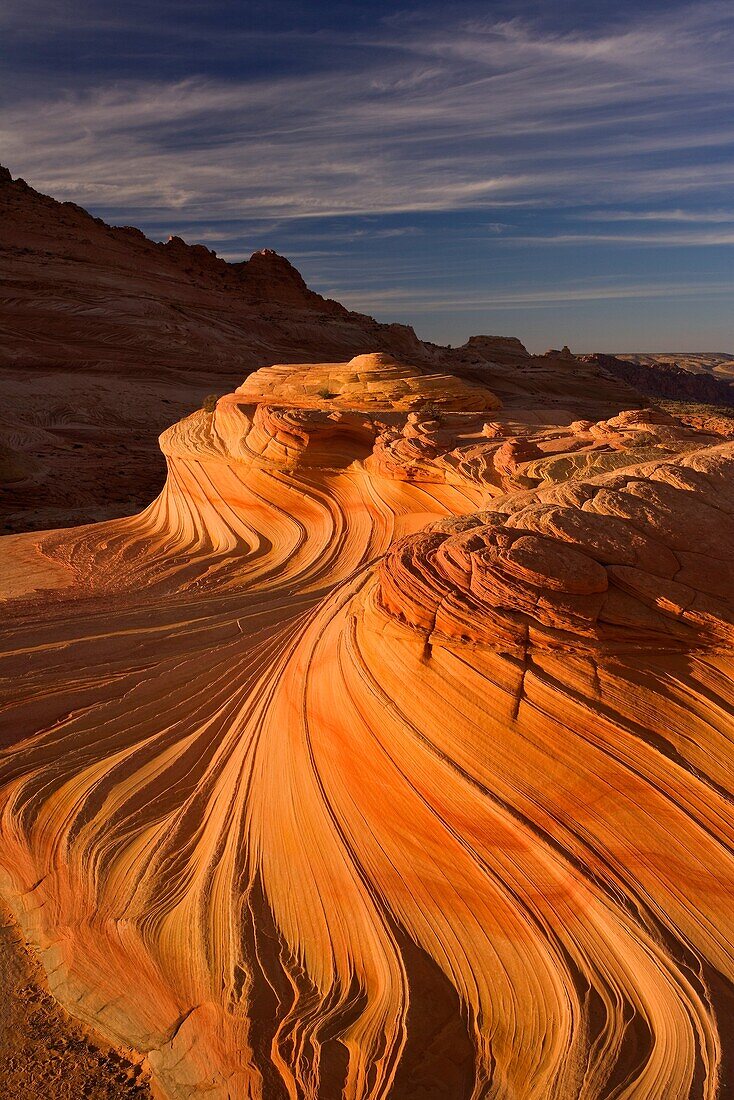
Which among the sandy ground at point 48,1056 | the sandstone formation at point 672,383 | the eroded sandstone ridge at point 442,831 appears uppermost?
the sandstone formation at point 672,383

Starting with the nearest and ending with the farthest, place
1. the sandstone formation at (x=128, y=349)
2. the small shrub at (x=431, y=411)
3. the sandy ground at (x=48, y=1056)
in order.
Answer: the sandy ground at (x=48, y=1056) < the small shrub at (x=431, y=411) < the sandstone formation at (x=128, y=349)

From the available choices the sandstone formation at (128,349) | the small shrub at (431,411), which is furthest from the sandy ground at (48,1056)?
the sandstone formation at (128,349)

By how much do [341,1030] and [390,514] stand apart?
668 cm

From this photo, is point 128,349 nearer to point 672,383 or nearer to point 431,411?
point 431,411

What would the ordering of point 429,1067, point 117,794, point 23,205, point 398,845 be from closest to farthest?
point 429,1067, point 398,845, point 117,794, point 23,205

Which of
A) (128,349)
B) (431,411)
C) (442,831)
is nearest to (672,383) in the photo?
(128,349)

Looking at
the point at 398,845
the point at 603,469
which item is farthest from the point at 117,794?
the point at 603,469

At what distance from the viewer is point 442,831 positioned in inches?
158

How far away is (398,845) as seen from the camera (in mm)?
4113

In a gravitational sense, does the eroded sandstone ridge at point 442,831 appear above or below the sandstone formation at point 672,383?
below

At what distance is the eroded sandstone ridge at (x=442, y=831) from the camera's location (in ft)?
11.3

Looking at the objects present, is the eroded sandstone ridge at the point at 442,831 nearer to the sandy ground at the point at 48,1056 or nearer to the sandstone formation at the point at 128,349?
the sandy ground at the point at 48,1056

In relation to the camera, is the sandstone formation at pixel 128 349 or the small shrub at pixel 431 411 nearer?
the small shrub at pixel 431 411

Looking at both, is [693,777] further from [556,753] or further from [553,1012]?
[553,1012]
